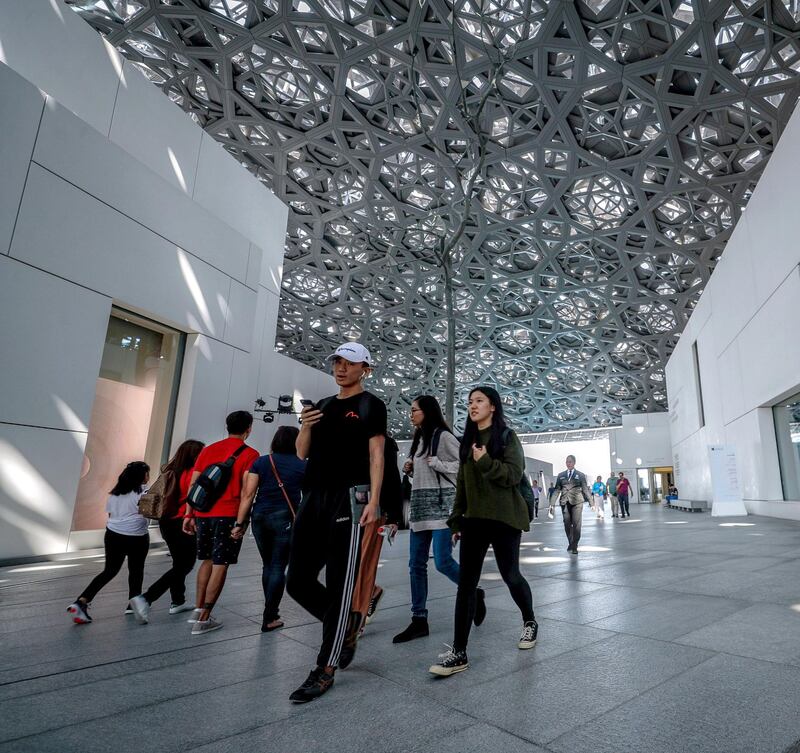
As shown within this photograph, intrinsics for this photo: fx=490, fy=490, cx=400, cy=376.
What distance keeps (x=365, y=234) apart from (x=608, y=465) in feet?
86.1

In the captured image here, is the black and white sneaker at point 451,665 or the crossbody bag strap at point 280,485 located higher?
the crossbody bag strap at point 280,485

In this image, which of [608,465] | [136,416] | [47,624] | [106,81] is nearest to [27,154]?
[106,81]

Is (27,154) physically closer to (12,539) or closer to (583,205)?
(12,539)

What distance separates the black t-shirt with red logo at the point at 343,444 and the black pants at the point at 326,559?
128 millimetres

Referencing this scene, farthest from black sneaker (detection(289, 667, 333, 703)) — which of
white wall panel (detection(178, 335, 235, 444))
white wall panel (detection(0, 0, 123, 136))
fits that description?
white wall panel (detection(0, 0, 123, 136))

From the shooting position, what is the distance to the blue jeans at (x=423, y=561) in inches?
123

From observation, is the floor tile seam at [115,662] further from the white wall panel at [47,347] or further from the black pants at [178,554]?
the white wall panel at [47,347]

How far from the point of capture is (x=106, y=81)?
8008 mm

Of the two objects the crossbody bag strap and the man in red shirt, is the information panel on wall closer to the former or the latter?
the crossbody bag strap

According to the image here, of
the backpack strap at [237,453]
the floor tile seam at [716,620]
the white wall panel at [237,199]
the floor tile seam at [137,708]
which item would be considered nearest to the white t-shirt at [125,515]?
the backpack strap at [237,453]

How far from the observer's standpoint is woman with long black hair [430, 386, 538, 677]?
2.49m

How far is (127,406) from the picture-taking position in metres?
8.25

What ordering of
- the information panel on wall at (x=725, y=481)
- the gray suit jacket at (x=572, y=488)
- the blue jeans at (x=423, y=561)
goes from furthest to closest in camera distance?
the information panel on wall at (x=725, y=481)
the gray suit jacket at (x=572, y=488)
the blue jeans at (x=423, y=561)

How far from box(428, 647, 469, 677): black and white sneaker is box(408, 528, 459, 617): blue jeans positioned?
0.71 m
